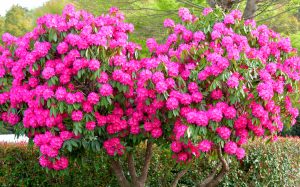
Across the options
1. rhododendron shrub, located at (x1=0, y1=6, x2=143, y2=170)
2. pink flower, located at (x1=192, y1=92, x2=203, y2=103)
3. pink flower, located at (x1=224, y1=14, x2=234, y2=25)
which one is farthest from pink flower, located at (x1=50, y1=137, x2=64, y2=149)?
pink flower, located at (x1=224, y1=14, x2=234, y2=25)

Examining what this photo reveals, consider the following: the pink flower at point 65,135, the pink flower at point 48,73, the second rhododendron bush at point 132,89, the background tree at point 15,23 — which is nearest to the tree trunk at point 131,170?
the second rhododendron bush at point 132,89

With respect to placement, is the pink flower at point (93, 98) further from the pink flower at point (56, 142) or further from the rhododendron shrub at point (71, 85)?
the pink flower at point (56, 142)

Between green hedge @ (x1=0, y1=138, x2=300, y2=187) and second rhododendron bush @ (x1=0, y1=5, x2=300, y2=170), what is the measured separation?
1.03m

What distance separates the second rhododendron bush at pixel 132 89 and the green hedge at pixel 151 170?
3.38ft

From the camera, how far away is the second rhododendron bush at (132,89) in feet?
12.2

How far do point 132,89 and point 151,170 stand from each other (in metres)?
2.10

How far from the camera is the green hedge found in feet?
18.1

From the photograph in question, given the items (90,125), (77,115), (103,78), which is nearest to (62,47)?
(103,78)

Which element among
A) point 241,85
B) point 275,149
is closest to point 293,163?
point 275,149

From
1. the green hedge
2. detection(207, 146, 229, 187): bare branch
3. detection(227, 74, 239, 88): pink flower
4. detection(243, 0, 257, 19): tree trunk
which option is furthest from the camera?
detection(243, 0, 257, 19): tree trunk

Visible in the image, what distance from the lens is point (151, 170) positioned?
580 centimetres

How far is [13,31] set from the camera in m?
22.2

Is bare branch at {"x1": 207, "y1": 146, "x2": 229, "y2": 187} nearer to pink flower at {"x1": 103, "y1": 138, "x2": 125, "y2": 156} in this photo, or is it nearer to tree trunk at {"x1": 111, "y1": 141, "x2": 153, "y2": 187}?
tree trunk at {"x1": 111, "y1": 141, "x2": 153, "y2": 187}

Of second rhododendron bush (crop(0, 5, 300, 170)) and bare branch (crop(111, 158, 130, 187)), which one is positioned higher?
second rhododendron bush (crop(0, 5, 300, 170))
